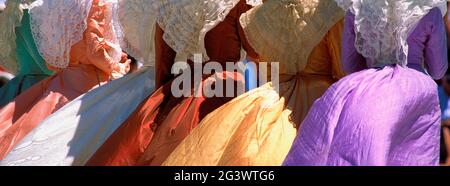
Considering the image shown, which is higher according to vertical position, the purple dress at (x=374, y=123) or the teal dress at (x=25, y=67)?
the purple dress at (x=374, y=123)

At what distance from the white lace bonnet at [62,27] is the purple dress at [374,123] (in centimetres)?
168

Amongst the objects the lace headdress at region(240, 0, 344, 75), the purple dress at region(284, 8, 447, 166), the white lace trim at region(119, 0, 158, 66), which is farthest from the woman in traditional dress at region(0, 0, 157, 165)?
the purple dress at region(284, 8, 447, 166)

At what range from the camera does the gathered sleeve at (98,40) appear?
597 centimetres

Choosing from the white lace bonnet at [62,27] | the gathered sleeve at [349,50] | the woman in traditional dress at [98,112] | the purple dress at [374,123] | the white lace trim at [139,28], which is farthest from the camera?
the white lace bonnet at [62,27]

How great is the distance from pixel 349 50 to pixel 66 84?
1.86 meters

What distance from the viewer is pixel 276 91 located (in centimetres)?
498

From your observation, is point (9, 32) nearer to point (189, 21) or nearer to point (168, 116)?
point (189, 21)

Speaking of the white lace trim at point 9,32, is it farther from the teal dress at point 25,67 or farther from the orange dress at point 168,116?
the orange dress at point 168,116

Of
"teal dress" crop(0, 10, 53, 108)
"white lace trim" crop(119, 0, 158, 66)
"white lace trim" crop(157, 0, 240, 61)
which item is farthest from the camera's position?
"teal dress" crop(0, 10, 53, 108)

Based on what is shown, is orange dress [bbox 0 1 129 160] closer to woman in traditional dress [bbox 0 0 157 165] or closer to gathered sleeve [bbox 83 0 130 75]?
gathered sleeve [bbox 83 0 130 75]

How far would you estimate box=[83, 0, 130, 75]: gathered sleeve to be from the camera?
597 centimetres

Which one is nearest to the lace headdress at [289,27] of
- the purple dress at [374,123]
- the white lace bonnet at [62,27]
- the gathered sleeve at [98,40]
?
the purple dress at [374,123]

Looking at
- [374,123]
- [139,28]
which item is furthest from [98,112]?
[374,123]

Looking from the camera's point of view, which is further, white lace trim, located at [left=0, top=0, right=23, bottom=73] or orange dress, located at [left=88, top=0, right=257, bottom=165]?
white lace trim, located at [left=0, top=0, right=23, bottom=73]
